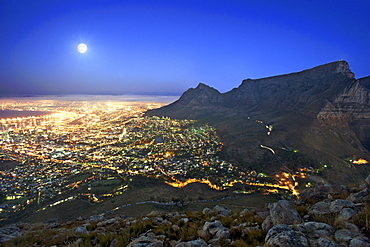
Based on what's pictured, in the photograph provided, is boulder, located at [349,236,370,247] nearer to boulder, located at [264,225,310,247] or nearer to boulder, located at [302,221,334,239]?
boulder, located at [302,221,334,239]

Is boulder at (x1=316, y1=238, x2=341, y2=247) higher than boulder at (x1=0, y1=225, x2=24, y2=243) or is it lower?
higher

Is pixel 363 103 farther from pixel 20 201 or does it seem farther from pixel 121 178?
pixel 20 201

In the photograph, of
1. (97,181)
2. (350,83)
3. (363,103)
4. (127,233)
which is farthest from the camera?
(350,83)

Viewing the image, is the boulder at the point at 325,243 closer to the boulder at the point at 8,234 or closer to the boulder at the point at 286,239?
the boulder at the point at 286,239

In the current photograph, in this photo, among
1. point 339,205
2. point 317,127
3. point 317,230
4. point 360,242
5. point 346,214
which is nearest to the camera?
point 360,242

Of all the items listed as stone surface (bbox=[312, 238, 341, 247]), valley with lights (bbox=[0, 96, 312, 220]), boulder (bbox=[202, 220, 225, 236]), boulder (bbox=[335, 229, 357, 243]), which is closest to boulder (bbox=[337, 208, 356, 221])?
boulder (bbox=[335, 229, 357, 243])

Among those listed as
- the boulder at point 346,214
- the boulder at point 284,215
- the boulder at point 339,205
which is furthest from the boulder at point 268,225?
the boulder at point 339,205

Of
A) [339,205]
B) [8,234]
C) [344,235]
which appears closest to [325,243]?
[344,235]

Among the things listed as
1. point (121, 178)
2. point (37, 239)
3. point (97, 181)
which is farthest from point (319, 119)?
point (37, 239)

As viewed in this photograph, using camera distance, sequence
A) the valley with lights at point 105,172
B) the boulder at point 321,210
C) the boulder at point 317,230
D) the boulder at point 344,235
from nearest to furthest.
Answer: the boulder at point 344,235 → the boulder at point 317,230 → the boulder at point 321,210 → the valley with lights at point 105,172

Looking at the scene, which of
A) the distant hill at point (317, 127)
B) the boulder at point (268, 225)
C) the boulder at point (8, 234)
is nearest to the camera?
the boulder at point (268, 225)

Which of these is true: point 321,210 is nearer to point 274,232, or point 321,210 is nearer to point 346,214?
point 346,214
